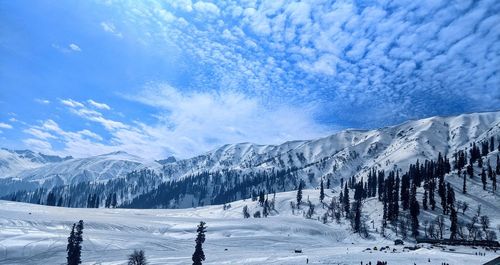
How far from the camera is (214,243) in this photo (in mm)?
141250

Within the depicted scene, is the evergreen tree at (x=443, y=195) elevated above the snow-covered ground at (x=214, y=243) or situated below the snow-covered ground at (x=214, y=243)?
above

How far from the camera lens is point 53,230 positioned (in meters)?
134

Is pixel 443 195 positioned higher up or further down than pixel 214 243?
higher up

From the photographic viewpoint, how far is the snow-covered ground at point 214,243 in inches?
3693

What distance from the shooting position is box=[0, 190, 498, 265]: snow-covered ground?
93.8 metres

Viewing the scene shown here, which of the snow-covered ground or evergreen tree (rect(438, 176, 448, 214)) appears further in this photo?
evergreen tree (rect(438, 176, 448, 214))

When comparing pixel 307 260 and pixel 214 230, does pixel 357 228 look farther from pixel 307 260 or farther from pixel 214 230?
pixel 307 260

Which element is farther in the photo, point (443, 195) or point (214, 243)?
point (443, 195)

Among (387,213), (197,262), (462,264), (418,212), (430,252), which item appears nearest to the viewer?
(462,264)

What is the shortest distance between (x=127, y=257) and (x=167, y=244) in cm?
2709

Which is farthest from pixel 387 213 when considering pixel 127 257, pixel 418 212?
pixel 127 257

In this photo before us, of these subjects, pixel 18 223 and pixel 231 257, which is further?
pixel 18 223

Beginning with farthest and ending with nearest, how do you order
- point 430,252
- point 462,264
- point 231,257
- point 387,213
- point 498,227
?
point 387,213, point 498,227, point 231,257, point 430,252, point 462,264

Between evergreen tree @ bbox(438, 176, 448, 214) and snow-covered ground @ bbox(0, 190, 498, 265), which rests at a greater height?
evergreen tree @ bbox(438, 176, 448, 214)
